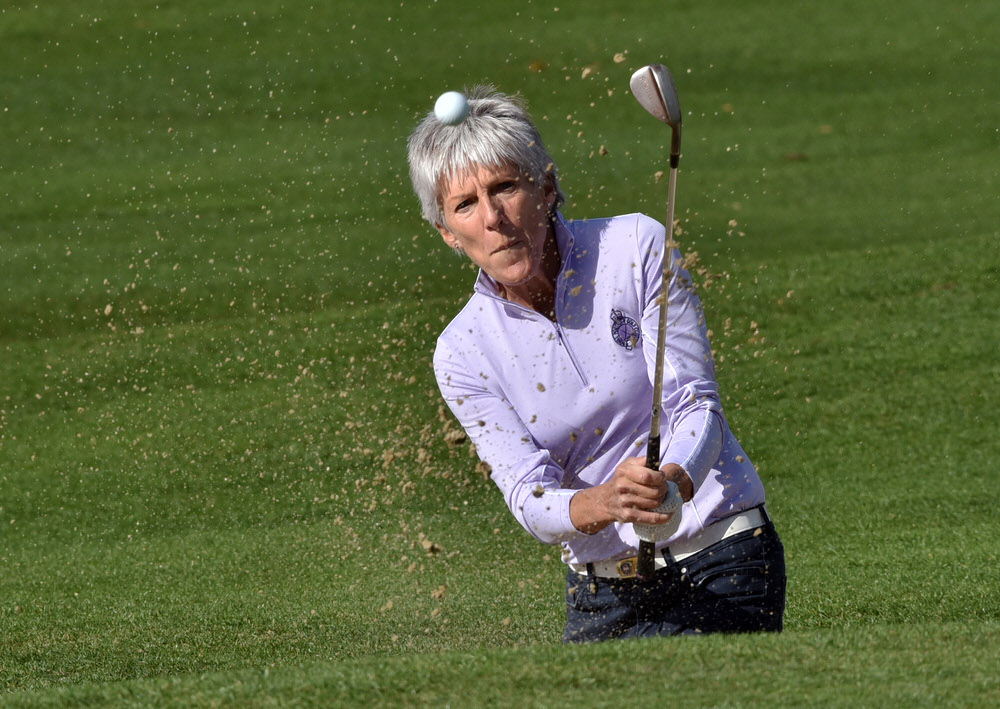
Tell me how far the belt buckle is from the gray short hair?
2.87ft

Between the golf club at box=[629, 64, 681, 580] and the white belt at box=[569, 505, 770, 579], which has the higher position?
the golf club at box=[629, 64, 681, 580]

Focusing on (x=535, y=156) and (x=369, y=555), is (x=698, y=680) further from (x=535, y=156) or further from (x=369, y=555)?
(x=369, y=555)

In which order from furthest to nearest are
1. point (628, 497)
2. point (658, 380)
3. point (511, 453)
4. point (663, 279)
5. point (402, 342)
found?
point (402, 342) < point (511, 453) < point (663, 279) < point (658, 380) < point (628, 497)

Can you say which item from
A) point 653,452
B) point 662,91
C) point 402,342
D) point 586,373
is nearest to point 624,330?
point 586,373

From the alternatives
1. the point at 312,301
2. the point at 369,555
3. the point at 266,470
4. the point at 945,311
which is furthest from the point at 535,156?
the point at 312,301

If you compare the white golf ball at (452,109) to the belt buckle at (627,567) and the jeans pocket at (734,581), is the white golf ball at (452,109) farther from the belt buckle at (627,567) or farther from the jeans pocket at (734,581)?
the jeans pocket at (734,581)

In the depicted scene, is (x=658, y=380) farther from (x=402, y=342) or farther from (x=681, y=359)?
(x=402, y=342)

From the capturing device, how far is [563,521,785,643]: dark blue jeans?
324 cm

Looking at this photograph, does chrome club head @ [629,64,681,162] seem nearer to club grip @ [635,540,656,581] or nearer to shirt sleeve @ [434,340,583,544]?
shirt sleeve @ [434,340,583,544]

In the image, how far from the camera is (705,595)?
328 cm

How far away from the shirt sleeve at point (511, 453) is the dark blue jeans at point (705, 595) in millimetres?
285

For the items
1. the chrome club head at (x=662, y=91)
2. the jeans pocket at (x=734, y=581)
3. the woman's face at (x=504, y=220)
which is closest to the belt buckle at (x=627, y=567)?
the jeans pocket at (x=734, y=581)

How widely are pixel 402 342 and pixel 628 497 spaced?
229 inches

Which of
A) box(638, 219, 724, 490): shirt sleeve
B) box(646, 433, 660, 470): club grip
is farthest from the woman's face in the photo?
box(646, 433, 660, 470): club grip
